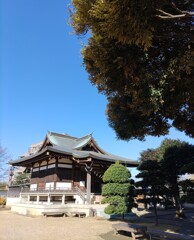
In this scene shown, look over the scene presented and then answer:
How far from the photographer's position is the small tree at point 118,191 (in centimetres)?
1416

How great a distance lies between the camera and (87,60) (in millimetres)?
7000

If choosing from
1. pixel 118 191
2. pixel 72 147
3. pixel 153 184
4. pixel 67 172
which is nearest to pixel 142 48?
pixel 153 184

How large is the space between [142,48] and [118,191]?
1067 cm

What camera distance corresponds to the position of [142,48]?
5906 millimetres

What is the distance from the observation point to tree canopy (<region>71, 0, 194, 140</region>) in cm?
464

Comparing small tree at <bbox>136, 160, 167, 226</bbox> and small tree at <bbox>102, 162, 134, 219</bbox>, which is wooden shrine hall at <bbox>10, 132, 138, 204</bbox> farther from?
small tree at <bbox>136, 160, 167, 226</bbox>

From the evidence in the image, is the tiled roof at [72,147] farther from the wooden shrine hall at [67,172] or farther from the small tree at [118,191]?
the small tree at [118,191]

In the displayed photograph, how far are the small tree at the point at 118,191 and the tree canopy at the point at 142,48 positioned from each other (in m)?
8.77

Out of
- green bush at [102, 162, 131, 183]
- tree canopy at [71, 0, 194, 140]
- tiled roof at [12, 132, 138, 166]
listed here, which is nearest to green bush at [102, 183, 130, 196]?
green bush at [102, 162, 131, 183]

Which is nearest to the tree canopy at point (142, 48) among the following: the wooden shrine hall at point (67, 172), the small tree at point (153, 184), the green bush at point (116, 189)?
the small tree at point (153, 184)

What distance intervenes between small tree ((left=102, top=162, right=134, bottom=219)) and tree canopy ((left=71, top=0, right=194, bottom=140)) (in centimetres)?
877

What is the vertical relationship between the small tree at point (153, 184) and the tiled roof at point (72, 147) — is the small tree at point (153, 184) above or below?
below

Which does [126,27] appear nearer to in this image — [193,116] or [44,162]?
[193,116]

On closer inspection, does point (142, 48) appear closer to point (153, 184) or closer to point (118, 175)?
point (153, 184)
